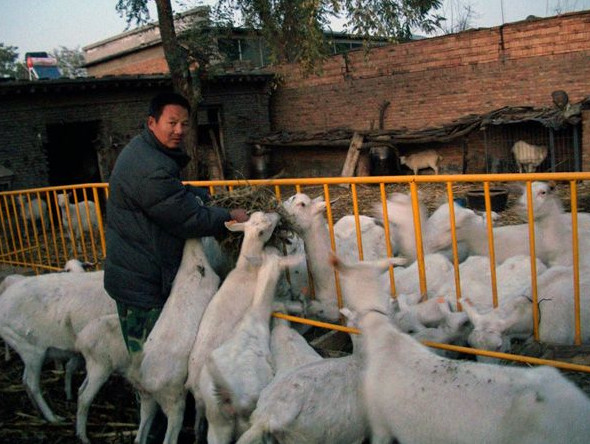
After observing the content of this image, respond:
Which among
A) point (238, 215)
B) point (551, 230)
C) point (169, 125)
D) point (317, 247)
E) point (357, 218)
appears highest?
point (169, 125)

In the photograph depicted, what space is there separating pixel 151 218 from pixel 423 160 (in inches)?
562

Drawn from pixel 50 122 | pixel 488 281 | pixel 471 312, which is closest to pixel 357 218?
pixel 471 312

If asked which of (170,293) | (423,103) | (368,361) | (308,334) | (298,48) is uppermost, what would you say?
(298,48)

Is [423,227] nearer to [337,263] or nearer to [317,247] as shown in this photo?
[317,247]

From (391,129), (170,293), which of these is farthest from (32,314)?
(391,129)

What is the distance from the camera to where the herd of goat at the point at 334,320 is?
2.74m

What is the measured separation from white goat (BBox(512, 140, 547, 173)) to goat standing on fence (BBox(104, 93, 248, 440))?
1224 centimetres

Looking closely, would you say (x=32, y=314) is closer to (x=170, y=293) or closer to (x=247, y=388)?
(x=170, y=293)

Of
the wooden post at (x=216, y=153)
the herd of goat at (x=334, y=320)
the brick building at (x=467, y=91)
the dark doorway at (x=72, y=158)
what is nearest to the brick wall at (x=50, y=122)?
the wooden post at (x=216, y=153)

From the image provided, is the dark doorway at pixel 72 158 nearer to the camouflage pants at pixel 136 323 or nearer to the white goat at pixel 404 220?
the white goat at pixel 404 220

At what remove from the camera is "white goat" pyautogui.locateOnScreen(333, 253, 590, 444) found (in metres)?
2.46

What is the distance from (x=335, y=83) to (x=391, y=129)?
2847mm

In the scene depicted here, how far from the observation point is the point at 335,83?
1967 cm

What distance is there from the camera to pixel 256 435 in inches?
116
